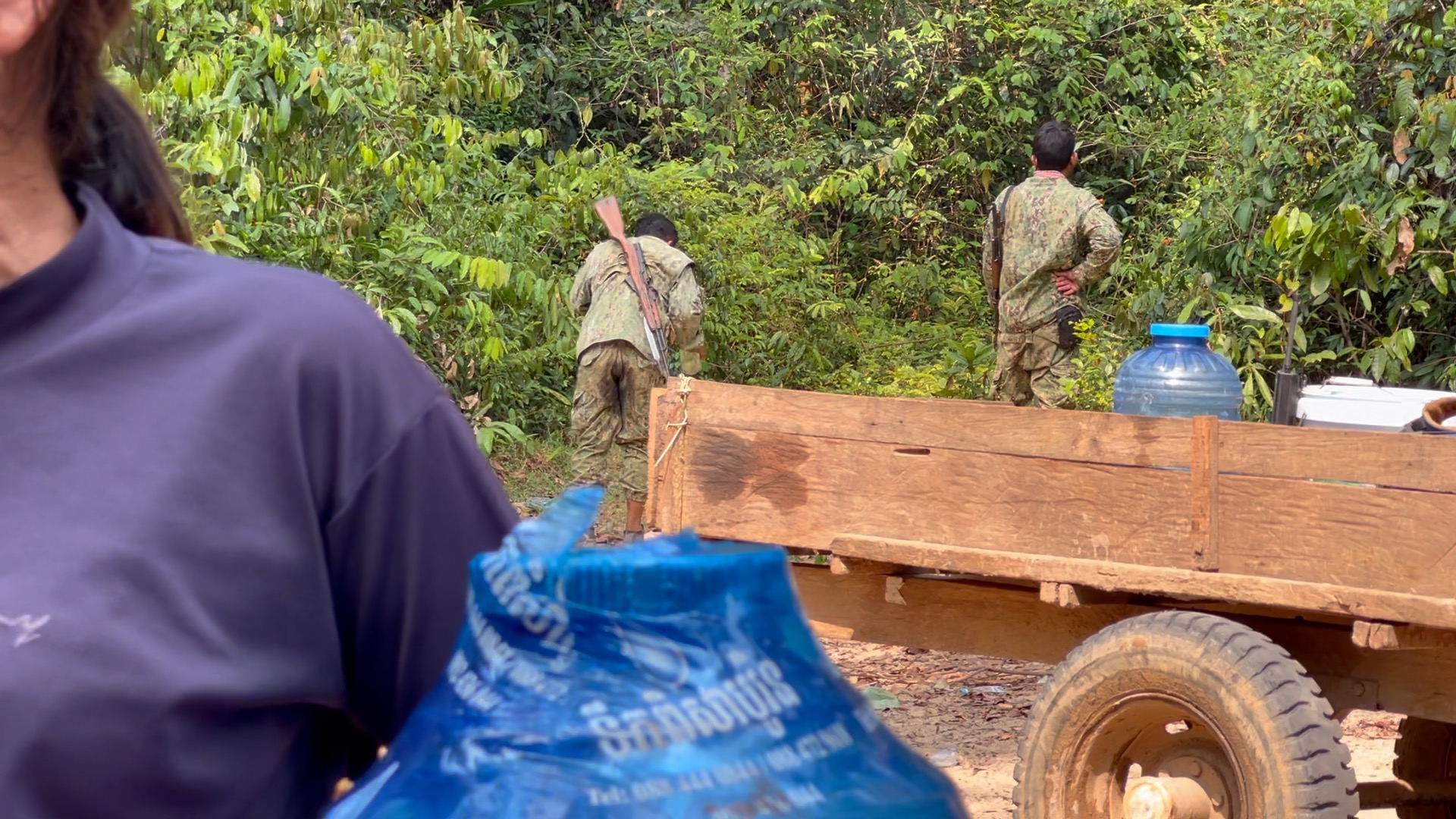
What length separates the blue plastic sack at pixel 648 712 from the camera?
2.70ft

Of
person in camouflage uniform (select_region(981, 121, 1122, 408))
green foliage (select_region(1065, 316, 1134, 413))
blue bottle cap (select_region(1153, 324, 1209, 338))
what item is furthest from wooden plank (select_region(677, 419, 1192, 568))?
person in camouflage uniform (select_region(981, 121, 1122, 408))

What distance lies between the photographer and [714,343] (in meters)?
11.1

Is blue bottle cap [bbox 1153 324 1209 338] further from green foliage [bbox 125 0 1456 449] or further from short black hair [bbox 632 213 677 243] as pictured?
short black hair [bbox 632 213 677 243]

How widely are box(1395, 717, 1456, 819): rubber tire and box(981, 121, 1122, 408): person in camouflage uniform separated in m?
4.03

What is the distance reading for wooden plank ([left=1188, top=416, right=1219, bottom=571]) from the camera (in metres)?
3.62

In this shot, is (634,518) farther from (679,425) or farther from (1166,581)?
(1166,581)

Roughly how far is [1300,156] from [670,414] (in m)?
4.32

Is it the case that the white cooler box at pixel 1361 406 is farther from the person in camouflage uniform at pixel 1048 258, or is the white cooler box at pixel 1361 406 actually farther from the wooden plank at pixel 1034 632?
the person in camouflage uniform at pixel 1048 258

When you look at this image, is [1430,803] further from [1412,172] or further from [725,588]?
[725,588]

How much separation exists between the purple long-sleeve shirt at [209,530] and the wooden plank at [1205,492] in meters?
2.79

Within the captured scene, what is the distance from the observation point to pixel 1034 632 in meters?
4.21

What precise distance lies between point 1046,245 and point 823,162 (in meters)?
4.60

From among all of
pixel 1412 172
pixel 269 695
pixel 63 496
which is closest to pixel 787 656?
pixel 269 695

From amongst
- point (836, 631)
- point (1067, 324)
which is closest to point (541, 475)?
point (1067, 324)
